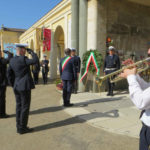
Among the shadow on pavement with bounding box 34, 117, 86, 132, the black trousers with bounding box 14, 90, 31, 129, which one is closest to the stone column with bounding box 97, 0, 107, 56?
the shadow on pavement with bounding box 34, 117, 86, 132

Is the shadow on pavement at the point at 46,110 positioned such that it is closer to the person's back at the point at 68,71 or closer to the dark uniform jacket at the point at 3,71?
the person's back at the point at 68,71

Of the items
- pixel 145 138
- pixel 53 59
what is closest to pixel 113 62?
pixel 145 138

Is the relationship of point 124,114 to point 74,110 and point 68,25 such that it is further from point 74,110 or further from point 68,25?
point 68,25

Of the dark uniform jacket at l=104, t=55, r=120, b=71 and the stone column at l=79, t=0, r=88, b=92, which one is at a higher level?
the stone column at l=79, t=0, r=88, b=92

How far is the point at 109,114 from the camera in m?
4.28

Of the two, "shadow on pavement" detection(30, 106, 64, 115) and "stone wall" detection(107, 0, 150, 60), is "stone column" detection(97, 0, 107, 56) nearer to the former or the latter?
"stone wall" detection(107, 0, 150, 60)

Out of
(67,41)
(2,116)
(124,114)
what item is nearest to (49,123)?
(2,116)

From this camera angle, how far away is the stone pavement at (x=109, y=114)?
3443 millimetres

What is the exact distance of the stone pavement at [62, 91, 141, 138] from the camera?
3443 millimetres

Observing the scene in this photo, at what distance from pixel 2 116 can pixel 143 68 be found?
12.2ft

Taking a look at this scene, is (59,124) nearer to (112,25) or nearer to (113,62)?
(113,62)

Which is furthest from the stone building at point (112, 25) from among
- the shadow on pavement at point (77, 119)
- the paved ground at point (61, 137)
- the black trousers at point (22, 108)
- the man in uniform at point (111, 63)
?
the black trousers at point (22, 108)

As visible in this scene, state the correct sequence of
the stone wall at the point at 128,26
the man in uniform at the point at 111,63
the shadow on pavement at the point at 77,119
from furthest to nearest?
the stone wall at the point at 128,26 < the man in uniform at the point at 111,63 < the shadow on pavement at the point at 77,119

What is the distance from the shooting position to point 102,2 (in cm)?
668
